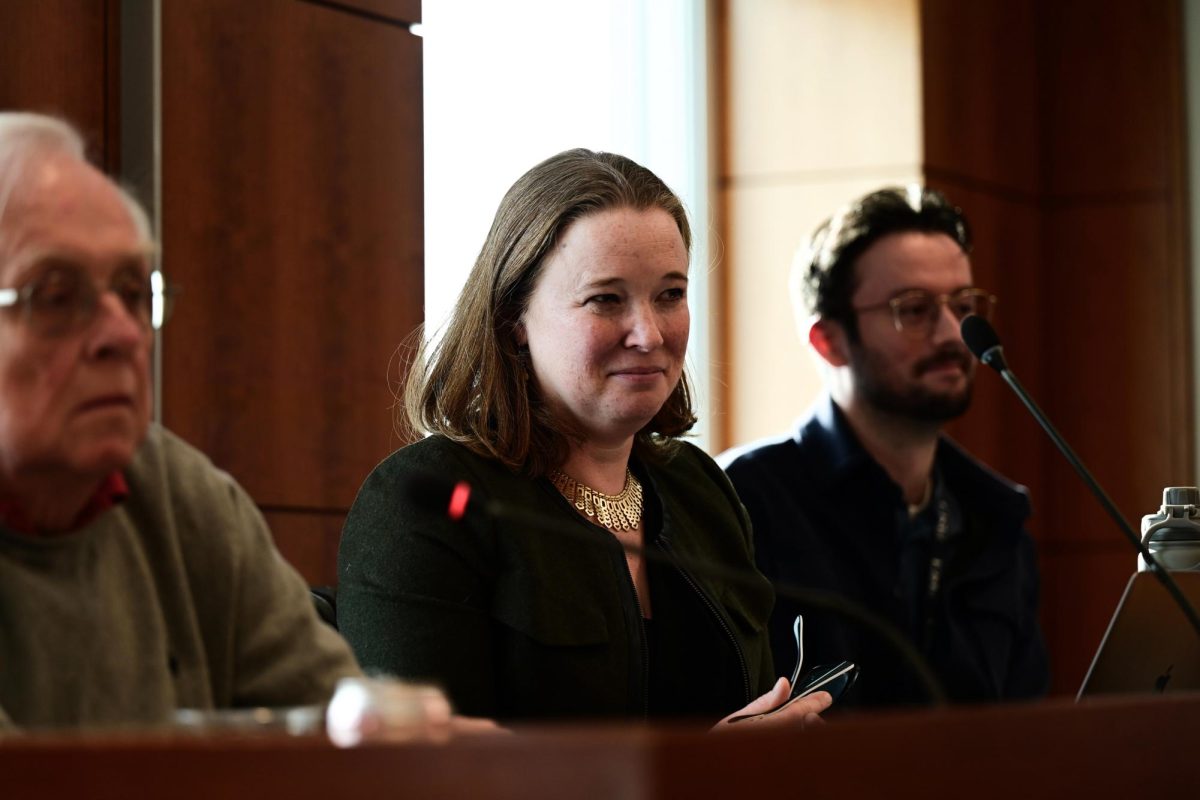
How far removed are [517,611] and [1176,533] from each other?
100cm

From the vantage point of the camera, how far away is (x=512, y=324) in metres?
2.96

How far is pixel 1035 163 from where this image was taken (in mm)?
6152

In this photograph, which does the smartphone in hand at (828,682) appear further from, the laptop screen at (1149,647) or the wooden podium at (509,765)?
the wooden podium at (509,765)

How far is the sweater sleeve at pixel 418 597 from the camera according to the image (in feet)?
8.48

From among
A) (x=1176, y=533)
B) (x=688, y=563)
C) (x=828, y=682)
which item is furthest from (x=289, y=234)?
(x=688, y=563)

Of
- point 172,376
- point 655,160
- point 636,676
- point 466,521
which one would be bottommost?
point 636,676

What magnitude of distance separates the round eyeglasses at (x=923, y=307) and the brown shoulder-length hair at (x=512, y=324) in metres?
1.24

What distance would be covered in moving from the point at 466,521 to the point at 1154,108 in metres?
3.94

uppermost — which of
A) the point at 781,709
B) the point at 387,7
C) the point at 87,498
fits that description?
the point at 387,7

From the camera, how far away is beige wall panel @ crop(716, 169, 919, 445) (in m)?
5.67

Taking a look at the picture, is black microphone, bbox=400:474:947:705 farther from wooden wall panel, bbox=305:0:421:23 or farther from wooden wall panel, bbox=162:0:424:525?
wooden wall panel, bbox=305:0:421:23

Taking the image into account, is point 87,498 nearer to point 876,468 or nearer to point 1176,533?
point 1176,533

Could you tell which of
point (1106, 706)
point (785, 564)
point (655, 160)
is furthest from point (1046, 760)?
point (655, 160)

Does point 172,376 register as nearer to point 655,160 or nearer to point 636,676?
point 636,676
